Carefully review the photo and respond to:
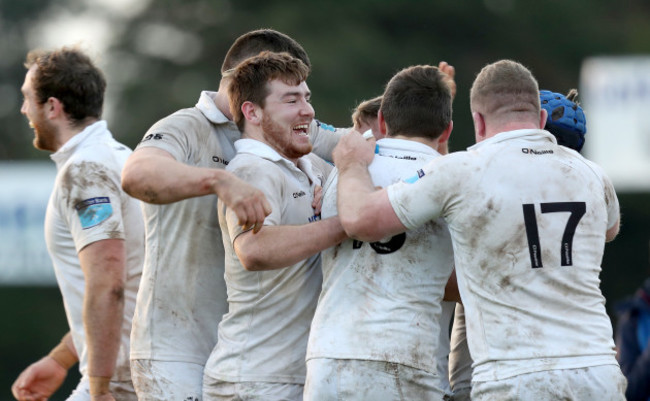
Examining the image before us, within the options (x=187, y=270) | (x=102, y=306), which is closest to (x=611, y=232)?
(x=187, y=270)

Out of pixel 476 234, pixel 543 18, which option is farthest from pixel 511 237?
pixel 543 18

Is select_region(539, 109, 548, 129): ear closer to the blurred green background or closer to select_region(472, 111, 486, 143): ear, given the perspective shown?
select_region(472, 111, 486, 143): ear

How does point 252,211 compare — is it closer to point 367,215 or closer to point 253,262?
point 253,262

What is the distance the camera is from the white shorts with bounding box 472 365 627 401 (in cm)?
447

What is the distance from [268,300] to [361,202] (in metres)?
0.58

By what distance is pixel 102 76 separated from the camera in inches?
251

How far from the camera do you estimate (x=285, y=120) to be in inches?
197

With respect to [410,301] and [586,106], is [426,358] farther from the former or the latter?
[586,106]

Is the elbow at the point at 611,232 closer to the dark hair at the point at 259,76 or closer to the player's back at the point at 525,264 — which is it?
the player's back at the point at 525,264

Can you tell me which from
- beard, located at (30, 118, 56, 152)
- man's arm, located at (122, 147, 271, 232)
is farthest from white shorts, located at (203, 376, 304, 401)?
beard, located at (30, 118, 56, 152)

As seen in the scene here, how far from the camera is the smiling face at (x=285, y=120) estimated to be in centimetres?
501

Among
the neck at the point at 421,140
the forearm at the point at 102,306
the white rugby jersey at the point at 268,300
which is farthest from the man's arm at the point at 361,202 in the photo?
the forearm at the point at 102,306

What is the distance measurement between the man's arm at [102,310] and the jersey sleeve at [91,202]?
6 centimetres

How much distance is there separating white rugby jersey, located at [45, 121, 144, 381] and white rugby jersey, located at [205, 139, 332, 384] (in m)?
1.01
